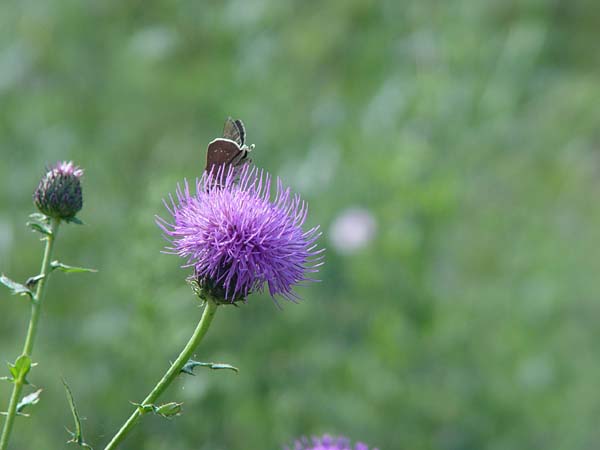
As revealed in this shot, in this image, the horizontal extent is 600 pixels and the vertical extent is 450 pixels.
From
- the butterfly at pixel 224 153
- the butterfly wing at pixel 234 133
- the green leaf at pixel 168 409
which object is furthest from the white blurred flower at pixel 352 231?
the green leaf at pixel 168 409

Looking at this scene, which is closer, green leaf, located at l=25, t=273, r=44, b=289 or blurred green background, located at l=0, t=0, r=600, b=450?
green leaf, located at l=25, t=273, r=44, b=289

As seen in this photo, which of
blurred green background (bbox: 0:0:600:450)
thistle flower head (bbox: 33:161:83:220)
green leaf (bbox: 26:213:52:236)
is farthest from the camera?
blurred green background (bbox: 0:0:600:450)

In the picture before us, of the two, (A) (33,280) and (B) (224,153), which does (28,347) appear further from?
(B) (224,153)

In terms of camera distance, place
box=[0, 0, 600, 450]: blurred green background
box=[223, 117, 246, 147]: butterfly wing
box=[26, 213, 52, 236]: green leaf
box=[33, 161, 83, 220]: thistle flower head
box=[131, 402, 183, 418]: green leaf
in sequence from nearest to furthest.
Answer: box=[131, 402, 183, 418]: green leaf
box=[26, 213, 52, 236]: green leaf
box=[33, 161, 83, 220]: thistle flower head
box=[223, 117, 246, 147]: butterfly wing
box=[0, 0, 600, 450]: blurred green background

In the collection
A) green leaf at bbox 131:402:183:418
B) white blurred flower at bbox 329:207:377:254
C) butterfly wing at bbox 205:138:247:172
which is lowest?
green leaf at bbox 131:402:183:418

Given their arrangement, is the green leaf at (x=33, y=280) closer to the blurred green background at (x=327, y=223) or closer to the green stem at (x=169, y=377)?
the green stem at (x=169, y=377)

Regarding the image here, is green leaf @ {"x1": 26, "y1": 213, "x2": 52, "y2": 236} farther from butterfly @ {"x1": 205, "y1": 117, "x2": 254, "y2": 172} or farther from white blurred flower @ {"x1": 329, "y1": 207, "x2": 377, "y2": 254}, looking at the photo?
white blurred flower @ {"x1": 329, "y1": 207, "x2": 377, "y2": 254}

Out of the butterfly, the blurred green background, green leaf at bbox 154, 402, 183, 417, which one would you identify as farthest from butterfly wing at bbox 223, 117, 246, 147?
the blurred green background

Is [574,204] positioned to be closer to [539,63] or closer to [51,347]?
[539,63]
